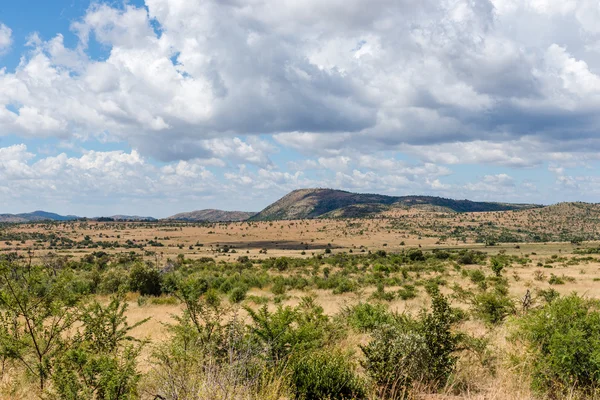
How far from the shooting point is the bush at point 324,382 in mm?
7332

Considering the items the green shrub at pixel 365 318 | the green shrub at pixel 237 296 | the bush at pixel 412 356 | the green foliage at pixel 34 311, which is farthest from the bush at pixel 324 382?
the green shrub at pixel 237 296

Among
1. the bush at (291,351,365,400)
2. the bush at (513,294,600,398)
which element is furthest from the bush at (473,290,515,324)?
the bush at (291,351,365,400)

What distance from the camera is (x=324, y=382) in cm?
743

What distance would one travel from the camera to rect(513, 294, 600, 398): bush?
7.55 metres

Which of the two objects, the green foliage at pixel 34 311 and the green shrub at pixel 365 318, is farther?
the green shrub at pixel 365 318

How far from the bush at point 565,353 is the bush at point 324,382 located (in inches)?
137

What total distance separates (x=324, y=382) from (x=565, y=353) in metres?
4.61

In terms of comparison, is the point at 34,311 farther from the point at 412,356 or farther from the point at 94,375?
the point at 412,356

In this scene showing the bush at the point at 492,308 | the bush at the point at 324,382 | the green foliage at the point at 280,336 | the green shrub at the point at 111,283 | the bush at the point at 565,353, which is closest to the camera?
the bush at the point at 324,382

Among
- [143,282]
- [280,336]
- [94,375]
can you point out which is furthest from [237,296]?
[94,375]

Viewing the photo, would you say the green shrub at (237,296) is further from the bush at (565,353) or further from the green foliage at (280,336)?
the bush at (565,353)

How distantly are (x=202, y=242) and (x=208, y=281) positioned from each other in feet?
292

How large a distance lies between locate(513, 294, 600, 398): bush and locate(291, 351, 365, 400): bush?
11.5ft

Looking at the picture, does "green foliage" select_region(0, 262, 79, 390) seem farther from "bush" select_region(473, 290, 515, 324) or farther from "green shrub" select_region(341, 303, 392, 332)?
"bush" select_region(473, 290, 515, 324)
